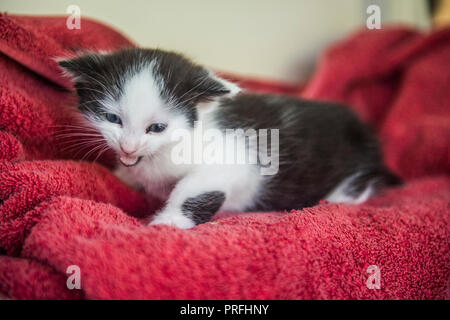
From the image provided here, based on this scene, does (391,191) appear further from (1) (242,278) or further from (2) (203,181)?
(1) (242,278)

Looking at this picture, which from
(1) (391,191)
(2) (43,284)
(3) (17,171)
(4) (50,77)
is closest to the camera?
(2) (43,284)

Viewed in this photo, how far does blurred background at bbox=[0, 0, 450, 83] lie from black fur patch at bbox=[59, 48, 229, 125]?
8.7 inches

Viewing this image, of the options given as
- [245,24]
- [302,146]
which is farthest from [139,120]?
[245,24]

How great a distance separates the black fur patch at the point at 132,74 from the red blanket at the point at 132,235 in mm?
159

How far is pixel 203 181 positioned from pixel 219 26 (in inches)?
Result: 41.4

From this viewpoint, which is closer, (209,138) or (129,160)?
(129,160)

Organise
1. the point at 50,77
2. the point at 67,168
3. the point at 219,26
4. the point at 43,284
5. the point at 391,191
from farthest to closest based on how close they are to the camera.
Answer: the point at 219,26 → the point at 391,191 → the point at 50,77 → the point at 67,168 → the point at 43,284

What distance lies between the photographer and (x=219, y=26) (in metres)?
1.67

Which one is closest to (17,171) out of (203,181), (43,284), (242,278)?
(43,284)

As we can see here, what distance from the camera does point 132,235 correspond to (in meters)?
0.66

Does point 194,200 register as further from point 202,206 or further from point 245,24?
point 245,24

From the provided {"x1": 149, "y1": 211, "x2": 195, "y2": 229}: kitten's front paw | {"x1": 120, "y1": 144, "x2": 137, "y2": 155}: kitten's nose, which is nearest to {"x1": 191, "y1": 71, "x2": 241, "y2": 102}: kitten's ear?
{"x1": 120, "y1": 144, "x2": 137, "y2": 155}: kitten's nose

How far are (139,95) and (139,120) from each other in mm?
66

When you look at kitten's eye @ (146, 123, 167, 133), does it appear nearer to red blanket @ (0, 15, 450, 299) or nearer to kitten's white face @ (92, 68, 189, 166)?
kitten's white face @ (92, 68, 189, 166)
